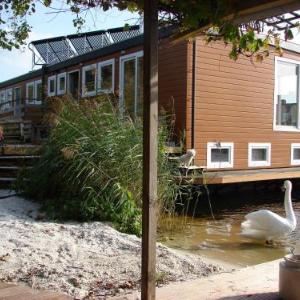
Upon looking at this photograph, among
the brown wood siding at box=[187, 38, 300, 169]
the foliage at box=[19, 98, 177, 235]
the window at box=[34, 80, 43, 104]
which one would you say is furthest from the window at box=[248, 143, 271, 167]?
the window at box=[34, 80, 43, 104]

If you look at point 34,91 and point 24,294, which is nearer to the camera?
point 24,294

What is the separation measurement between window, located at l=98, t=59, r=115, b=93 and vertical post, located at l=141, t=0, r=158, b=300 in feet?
32.4

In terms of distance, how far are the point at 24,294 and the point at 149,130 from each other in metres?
1.56

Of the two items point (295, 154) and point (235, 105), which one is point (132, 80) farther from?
point (295, 154)

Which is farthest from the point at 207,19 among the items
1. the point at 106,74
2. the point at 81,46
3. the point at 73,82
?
the point at 81,46

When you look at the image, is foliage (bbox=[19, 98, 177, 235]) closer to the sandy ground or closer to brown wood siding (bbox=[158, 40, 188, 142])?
the sandy ground

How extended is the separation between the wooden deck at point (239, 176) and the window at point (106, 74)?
3.88 meters

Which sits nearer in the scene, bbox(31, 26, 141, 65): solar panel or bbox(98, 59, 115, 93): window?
bbox(98, 59, 115, 93): window

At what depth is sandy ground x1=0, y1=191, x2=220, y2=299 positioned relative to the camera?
4.28m

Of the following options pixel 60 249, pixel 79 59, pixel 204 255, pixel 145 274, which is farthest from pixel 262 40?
pixel 79 59

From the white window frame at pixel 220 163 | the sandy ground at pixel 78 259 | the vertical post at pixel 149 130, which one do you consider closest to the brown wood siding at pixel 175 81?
the white window frame at pixel 220 163

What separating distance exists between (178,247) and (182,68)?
5137 millimetres

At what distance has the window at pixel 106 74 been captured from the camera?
13205 mm

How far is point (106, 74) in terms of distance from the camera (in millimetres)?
13531
